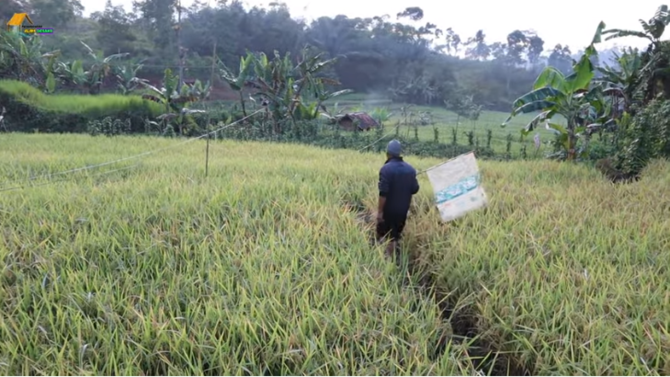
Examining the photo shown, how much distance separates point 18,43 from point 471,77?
1154 inches

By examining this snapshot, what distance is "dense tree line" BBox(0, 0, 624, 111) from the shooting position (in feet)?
84.5

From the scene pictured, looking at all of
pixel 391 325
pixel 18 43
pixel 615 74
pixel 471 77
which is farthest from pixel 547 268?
pixel 471 77

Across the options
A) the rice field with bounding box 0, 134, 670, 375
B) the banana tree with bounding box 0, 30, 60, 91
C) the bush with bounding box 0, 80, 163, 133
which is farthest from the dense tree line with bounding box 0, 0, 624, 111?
the rice field with bounding box 0, 134, 670, 375

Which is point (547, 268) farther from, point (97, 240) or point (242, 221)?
point (97, 240)

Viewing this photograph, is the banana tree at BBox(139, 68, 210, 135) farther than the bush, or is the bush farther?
the bush

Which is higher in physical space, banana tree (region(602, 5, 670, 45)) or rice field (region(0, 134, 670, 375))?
banana tree (region(602, 5, 670, 45))

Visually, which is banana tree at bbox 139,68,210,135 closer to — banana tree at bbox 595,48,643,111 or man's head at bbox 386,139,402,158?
man's head at bbox 386,139,402,158

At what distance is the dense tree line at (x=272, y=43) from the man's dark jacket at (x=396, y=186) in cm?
2038

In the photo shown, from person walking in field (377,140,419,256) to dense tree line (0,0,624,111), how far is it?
20.3 meters

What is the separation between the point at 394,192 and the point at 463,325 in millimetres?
1151

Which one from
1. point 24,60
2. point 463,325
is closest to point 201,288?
point 463,325

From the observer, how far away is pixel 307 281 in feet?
8.91

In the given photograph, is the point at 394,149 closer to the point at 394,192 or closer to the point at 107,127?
the point at 394,192

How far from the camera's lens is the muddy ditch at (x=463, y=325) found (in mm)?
2338
